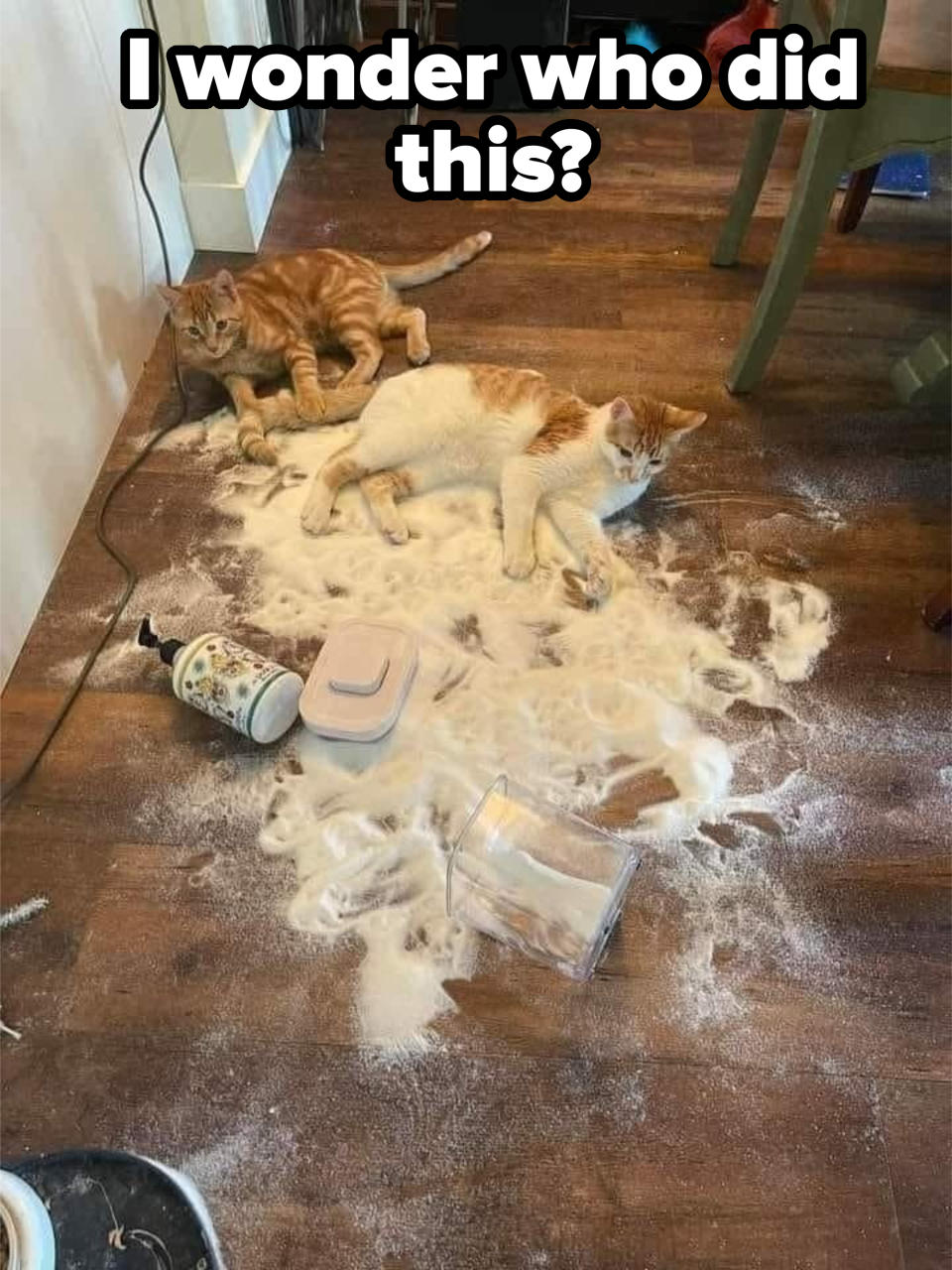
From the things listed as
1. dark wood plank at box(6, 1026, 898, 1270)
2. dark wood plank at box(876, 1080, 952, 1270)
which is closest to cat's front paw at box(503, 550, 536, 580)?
dark wood plank at box(6, 1026, 898, 1270)

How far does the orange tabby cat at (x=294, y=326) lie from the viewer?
4.92ft

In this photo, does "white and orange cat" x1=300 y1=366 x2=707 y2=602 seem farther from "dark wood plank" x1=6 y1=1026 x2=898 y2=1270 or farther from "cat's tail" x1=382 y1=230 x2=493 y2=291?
"dark wood plank" x1=6 y1=1026 x2=898 y2=1270

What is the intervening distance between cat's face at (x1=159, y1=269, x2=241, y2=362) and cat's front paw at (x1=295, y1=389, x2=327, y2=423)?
14cm

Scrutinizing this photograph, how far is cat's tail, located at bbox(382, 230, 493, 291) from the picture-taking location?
5.87ft

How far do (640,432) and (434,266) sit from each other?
706mm

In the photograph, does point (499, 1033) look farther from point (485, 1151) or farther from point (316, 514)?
point (316, 514)

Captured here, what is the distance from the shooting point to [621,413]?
1309 mm

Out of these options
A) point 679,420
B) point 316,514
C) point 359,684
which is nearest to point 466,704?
point 359,684

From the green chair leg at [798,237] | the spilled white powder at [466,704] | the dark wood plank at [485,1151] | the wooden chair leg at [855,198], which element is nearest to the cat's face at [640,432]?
the spilled white powder at [466,704]

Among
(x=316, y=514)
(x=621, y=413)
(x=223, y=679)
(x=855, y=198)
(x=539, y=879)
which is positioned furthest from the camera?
(x=855, y=198)

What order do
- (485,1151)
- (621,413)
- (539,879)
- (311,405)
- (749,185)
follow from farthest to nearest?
(749,185), (311,405), (621,413), (539,879), (485,1151)

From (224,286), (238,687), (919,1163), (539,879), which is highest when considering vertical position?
(224,286)

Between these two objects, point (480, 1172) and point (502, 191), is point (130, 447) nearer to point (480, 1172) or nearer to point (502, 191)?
point (502, 191)

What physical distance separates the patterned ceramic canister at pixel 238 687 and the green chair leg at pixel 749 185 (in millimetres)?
1243
